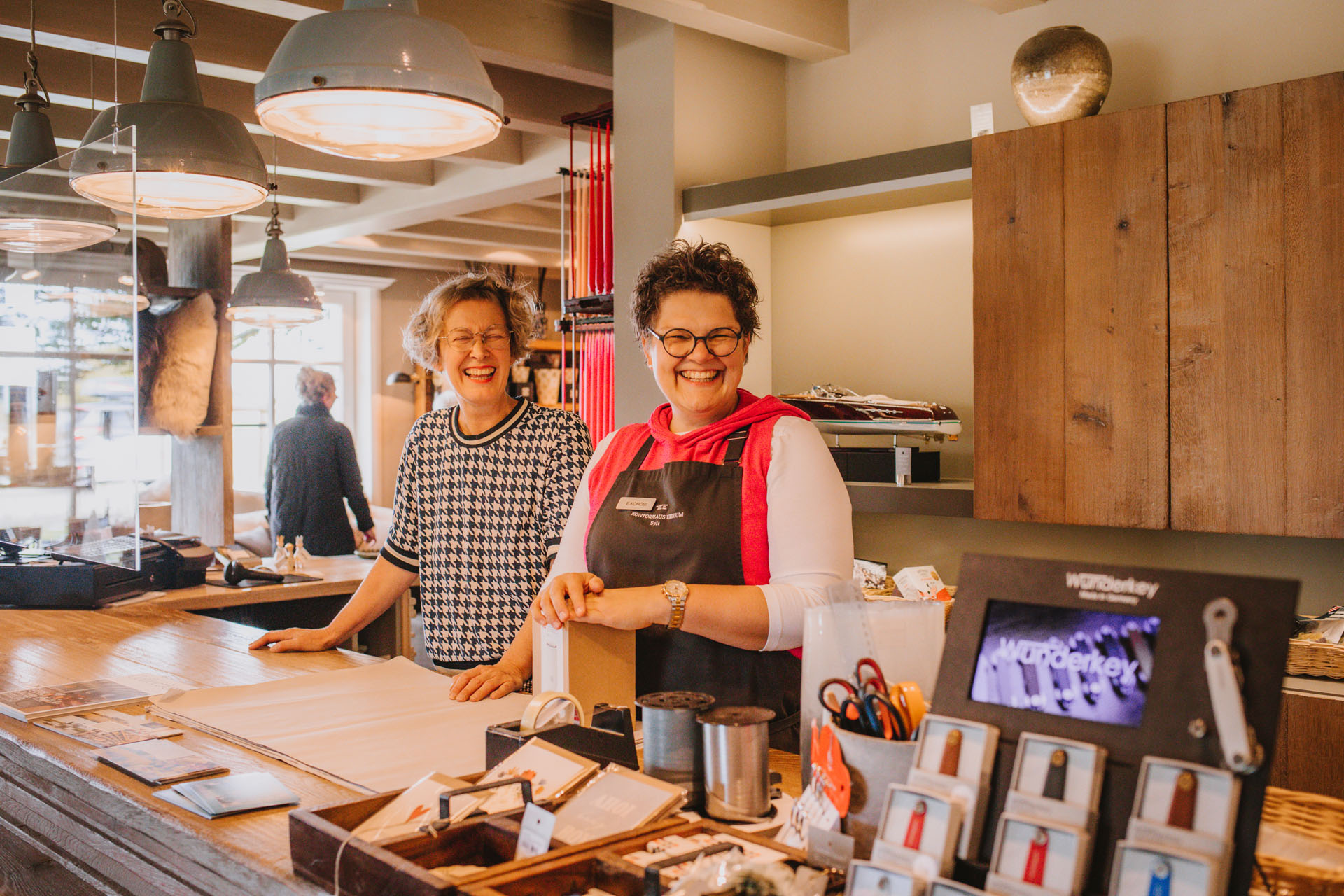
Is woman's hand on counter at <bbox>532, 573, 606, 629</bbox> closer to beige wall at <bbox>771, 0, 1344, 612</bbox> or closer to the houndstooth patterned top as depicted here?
the houndstooth patterned top

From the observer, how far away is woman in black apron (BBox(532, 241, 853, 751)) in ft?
5.74

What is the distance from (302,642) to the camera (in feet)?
7.87

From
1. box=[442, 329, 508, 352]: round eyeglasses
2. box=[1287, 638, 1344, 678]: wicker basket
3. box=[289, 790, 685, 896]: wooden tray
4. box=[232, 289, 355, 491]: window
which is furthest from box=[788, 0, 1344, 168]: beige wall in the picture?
box=[232, 289, 355, 491]: window

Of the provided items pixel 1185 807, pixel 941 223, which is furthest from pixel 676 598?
pixel 941 223

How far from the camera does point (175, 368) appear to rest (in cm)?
516

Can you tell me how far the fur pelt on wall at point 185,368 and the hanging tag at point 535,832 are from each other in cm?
475

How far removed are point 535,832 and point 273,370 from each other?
10617 mm

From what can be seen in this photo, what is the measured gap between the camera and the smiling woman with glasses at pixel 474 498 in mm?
2357

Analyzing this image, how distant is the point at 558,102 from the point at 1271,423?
3.41 m

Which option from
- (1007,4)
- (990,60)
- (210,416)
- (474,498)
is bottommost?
(474,498)

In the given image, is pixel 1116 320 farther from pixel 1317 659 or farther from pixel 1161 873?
pixel 1161 873

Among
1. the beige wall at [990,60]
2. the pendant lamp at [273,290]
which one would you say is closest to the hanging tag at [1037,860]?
the beige wall at [990,60]

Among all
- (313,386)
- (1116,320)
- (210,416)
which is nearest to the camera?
(1116,320)

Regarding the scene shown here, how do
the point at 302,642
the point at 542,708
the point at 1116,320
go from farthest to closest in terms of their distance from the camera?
the point at 1116,320 < the point at 302,642 < the point at 542,708
